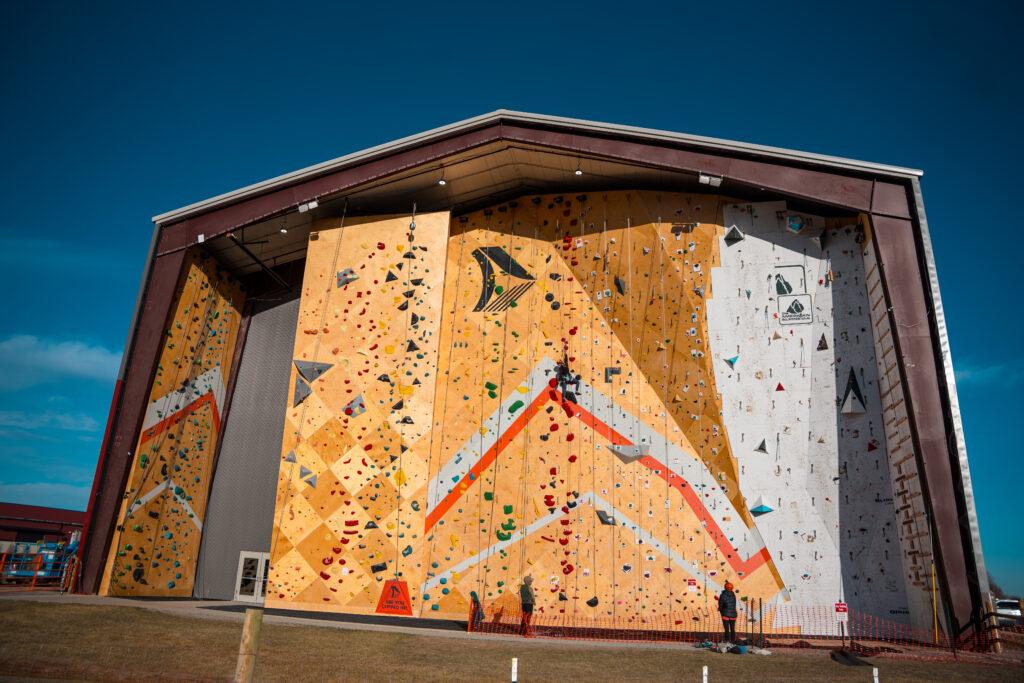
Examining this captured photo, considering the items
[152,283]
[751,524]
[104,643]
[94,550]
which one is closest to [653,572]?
[751,524]

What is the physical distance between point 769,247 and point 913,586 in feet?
23.3

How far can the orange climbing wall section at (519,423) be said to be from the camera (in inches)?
587

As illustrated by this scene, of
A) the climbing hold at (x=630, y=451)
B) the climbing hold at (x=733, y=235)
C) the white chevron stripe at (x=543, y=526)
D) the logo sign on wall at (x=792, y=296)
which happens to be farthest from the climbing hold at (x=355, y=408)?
the logo sign on wall at (x=792, y=296)

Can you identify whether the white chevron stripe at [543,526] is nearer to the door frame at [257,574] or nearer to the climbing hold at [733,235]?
the door frame at [257,574]

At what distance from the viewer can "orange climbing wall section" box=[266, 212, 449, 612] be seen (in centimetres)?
1541

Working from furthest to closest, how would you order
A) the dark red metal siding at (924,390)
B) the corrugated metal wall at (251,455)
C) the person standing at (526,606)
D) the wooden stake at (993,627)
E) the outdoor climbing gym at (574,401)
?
the corrugated metal wall at (251,455) → the outdoor climbing gym at (574,401) → the person standing at (526,606) → the dark red metal siding at (924,390) → the wooden stake at (993,627)

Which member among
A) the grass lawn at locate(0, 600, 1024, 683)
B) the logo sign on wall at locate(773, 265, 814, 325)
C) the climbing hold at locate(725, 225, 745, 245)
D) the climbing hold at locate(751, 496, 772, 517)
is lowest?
the grass lawn at locate(0, 600, 1024, 683)

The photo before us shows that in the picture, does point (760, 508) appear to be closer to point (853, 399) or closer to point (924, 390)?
point (853, 399)

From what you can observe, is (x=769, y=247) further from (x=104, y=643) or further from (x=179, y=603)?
(x=179, y=603)

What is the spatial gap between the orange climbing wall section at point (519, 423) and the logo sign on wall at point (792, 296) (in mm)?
1474

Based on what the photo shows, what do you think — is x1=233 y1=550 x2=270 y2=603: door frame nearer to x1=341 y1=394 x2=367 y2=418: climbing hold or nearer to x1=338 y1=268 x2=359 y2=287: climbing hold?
x1=341 y1=394 x2=367 y2=418: climbing hold

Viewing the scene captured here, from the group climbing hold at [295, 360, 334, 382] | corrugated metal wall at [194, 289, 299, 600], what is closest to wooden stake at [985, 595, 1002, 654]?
climbing hold at [295, 360, 334, 382]

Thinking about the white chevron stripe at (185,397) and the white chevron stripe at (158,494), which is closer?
the white chevron stripe at (158,494)

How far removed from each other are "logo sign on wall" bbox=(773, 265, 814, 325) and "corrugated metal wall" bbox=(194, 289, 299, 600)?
12220 mm
